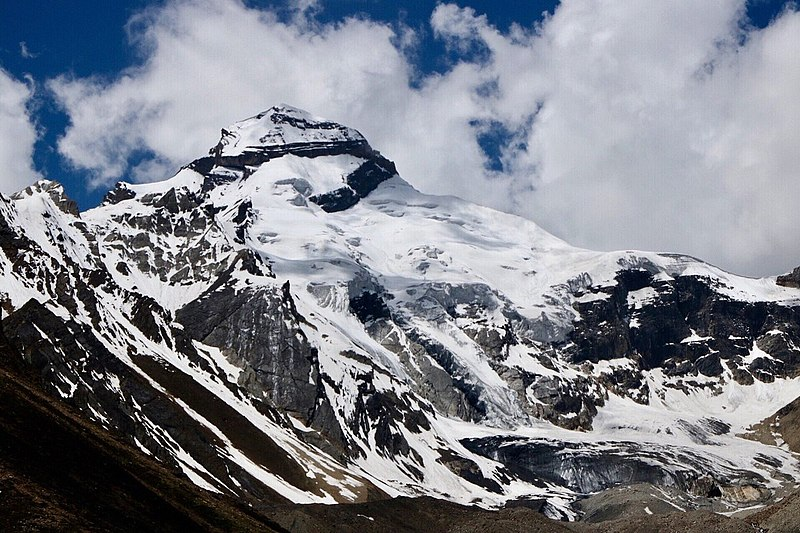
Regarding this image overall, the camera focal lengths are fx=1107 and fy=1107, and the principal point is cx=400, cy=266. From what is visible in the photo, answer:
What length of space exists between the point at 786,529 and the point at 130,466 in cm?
7697

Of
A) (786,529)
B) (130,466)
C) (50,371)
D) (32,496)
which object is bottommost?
(32,496)

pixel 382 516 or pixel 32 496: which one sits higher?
pixel 382 516

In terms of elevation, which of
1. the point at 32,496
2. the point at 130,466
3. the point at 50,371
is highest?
the point at 50,371

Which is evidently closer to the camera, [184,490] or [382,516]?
[184,490]

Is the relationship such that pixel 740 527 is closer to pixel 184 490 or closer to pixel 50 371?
pixel 184 490

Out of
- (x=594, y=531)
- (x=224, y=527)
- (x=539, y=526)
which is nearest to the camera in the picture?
(x=224, y=527)

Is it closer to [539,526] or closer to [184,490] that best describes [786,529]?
[539,526]

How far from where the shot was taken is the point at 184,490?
97.8 meters

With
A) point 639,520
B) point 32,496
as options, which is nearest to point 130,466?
point 32,496

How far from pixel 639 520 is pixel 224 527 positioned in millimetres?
96005

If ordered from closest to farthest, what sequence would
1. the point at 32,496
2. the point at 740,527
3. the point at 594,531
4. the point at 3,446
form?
the point at 32,496 → the point at 3,446 → the point at 740,527 → the point at 594,531

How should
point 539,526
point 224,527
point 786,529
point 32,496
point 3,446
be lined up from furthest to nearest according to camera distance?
point 539,526, point 786,529, point 224,527, point 3,446, point 32,496

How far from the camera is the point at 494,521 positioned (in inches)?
6703

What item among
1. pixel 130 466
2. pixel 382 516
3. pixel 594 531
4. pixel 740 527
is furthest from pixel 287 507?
pixel 130 466
